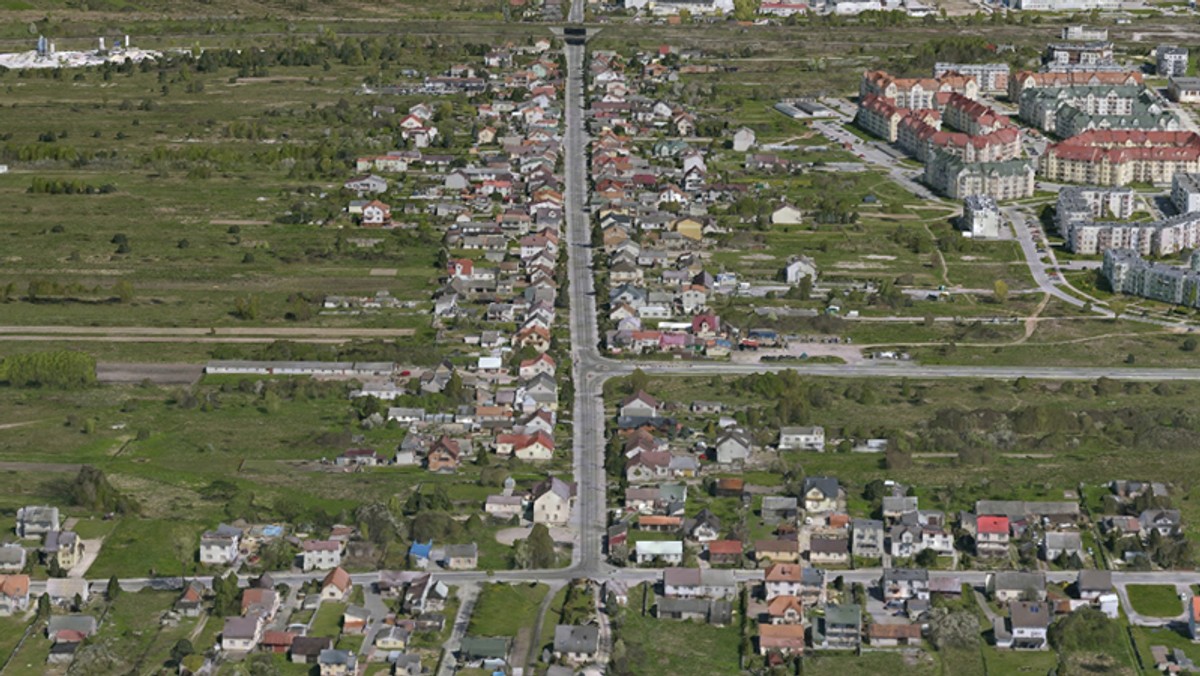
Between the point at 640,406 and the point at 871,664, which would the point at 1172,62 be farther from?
the point at 871,664

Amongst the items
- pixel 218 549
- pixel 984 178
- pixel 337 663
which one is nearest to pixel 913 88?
pixel 984 178

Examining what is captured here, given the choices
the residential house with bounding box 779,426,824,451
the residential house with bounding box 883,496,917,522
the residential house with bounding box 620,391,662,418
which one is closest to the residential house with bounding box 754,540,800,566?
the residential house with bounding box 883,496,917,522

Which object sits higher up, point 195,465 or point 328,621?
point 195,465

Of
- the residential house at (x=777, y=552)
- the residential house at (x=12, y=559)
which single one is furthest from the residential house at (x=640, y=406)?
the residential house at (x=12, y=559)

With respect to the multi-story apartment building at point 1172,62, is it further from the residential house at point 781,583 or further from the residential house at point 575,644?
the residential house at point 575,644

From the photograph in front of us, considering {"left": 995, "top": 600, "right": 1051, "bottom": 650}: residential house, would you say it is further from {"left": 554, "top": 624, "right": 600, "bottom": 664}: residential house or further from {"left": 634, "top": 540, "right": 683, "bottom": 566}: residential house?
{"left": 554, "top": 624, "right": 600, "bottom": 664}: residential house

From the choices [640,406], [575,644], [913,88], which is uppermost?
[913,88]
